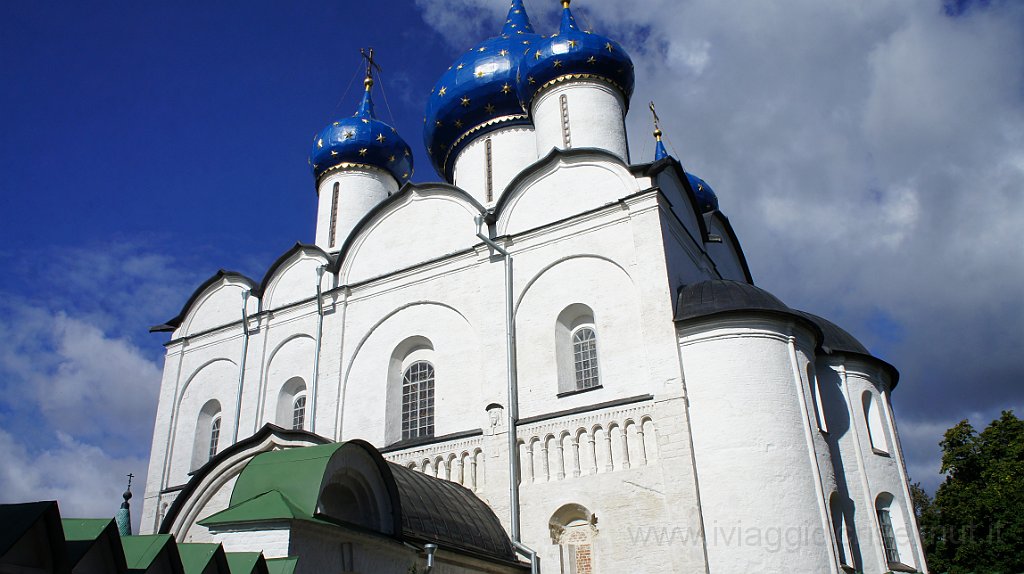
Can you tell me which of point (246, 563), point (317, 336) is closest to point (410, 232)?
point (317, 336)

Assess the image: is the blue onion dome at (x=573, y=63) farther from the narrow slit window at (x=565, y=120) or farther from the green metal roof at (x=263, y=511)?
the green metal roof at (x=263, y=511)

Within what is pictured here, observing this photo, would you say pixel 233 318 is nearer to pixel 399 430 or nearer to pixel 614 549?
pixel 399 430

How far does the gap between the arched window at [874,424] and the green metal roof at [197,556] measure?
8.83 m

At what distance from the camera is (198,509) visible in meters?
9.80

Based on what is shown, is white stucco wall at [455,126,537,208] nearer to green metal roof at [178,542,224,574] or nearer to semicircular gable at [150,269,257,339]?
semicircular gable at [150,269,257,339]

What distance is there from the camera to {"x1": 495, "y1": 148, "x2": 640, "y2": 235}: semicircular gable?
36.9 ft

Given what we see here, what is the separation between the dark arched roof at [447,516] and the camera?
833cm

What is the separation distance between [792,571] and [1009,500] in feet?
32.0

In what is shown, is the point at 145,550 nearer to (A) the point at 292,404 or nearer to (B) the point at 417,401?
(B) the point at 417,401

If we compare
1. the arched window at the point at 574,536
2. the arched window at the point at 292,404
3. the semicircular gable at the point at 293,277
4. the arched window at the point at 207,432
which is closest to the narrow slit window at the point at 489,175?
the semicircular gable at the point at 293,277

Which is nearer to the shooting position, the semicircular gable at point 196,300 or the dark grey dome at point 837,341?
the dark grey dome at point 837,341

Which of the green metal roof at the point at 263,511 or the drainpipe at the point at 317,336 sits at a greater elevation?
the drainpipe at the point at 317,336

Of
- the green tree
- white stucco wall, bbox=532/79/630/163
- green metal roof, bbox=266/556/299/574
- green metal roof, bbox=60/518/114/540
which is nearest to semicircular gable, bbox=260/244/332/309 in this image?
white stucco wall, bbox=532/79/630/163

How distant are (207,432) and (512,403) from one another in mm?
6061
